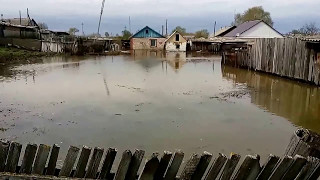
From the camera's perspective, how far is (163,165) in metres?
3.26

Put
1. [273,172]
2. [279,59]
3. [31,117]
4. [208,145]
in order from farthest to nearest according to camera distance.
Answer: [279,59]
[31,117]
[208,145]
[273,172]

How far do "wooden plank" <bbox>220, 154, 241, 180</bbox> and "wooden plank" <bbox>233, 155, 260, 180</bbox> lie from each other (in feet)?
0.21

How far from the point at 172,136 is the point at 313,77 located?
12.6m

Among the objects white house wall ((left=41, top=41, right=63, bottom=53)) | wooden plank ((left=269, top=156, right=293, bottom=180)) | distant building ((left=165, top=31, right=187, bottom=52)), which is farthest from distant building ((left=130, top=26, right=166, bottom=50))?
wooden plank ((left=269, top=156, right=293, bottom=180))

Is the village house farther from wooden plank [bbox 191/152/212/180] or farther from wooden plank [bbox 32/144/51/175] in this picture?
wooden plank [bbox 191/152/212/180]

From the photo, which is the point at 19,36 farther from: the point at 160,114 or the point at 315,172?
the point at 315,172

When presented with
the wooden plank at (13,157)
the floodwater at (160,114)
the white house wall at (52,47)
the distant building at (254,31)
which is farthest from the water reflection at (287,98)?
the distant building at (254,31)

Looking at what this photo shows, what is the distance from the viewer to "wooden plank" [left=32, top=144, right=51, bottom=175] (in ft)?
10.9

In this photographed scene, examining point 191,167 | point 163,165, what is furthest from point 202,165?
point 163,165

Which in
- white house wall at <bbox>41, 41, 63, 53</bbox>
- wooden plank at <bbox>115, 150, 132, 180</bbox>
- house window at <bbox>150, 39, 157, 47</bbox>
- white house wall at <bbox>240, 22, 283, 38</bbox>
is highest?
white house wall at <bbox>240, 22, 283, 38</bbox>

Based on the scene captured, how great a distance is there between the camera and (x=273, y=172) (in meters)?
3.06

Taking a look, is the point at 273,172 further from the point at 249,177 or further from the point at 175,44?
the point at 175,44

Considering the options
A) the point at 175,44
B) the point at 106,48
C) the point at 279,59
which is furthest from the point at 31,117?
the point at 175,44

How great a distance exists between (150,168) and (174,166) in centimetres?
23
